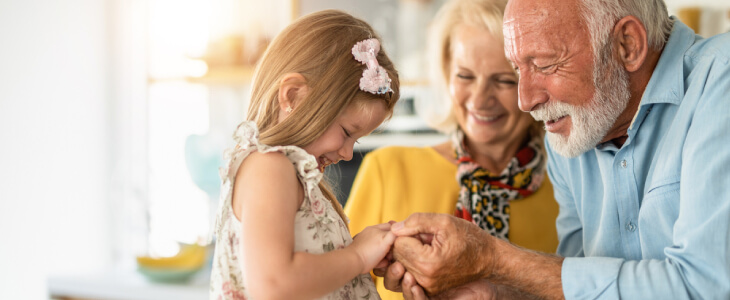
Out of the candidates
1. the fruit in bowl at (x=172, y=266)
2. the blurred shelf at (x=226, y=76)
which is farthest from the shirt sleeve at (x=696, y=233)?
the blurred shelf at (x=226, y=76)

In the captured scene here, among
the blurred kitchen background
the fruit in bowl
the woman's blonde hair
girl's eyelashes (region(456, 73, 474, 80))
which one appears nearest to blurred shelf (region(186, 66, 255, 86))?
the blurred kitchen background

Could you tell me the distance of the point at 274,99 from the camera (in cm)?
129

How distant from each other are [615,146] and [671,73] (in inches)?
9.0

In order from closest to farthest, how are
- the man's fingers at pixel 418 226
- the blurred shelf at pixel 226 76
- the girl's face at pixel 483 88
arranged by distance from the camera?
the man's fingers at pixel 418 226
the girl's face at pixel 483 88
the blurred shelf at pixel 226 76

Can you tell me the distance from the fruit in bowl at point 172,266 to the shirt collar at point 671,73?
224cm

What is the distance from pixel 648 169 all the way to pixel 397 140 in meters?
1.96

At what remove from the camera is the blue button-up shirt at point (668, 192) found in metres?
1.14

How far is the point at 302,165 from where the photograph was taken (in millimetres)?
1201

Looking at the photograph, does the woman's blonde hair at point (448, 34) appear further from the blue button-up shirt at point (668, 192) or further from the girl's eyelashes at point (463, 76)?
the blue button-up shirt at point (668, 192)

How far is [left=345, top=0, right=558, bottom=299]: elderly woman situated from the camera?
6.17 ft

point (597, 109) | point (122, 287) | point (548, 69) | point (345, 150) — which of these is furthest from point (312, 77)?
point (122, 287)

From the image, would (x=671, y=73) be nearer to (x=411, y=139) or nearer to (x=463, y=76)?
(x=463, y=76)

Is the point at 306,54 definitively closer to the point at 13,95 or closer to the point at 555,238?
the point at 555,238

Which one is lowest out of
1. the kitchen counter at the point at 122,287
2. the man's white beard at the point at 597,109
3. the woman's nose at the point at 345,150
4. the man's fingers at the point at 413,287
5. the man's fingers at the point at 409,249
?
the kitchen counter at the point at 122,287
